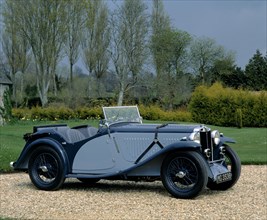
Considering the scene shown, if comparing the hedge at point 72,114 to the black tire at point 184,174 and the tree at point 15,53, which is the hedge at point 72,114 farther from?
the black tire at point 184,174

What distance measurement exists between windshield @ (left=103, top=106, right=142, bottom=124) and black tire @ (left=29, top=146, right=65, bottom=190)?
1.04 m

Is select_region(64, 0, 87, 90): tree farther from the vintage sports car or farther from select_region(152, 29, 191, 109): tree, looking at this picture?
the vintage sports car

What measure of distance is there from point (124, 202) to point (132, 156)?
95 cm

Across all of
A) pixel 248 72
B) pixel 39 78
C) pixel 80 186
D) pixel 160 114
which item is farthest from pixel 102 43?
pixel 80 186

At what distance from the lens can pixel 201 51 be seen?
4912 centimetres

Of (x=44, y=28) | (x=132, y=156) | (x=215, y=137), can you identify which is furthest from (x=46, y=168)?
(x=44, y=28)

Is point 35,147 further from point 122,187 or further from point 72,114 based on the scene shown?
point 72,114

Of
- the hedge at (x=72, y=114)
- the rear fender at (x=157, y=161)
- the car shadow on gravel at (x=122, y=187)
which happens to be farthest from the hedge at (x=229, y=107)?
the rear fender at (x=157, y=161)

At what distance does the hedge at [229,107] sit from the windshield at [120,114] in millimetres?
21545

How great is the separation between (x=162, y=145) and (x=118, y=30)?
36.3m

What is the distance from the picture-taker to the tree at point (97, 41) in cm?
4669

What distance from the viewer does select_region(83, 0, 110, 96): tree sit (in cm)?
4669

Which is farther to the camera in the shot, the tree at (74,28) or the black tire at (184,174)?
the tree at (74,28)

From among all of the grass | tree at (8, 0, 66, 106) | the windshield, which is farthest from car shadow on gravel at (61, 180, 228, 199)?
tree at (8, 0, 66, 106)
